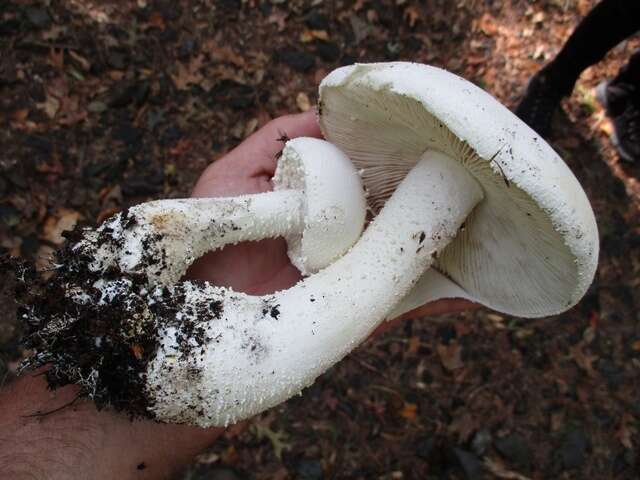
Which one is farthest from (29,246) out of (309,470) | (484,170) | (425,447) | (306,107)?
(484,170)

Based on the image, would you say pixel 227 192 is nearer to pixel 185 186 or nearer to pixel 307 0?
pixel 185 186

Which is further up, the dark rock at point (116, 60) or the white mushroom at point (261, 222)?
the white mushroom at point (261, 222)

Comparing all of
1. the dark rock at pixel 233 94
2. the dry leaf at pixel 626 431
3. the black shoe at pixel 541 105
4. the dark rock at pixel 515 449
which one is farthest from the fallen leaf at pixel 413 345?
the dark rock at pixel 233 94

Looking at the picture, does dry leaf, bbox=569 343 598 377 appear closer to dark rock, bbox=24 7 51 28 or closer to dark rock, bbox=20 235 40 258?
dark rock, bbox=20 235 40 258

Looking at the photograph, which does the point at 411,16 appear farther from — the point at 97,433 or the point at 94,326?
the point at 97,433

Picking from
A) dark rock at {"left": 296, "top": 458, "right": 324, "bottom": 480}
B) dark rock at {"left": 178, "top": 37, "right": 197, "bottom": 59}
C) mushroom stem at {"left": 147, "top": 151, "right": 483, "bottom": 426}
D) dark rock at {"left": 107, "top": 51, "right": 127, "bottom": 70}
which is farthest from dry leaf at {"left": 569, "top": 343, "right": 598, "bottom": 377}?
dark rock at {"left": 107, "top": 51, "right": 127, "bottom": 70}

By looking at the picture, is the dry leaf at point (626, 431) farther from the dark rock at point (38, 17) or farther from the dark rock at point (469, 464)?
the dark rock at point (38, 17)
